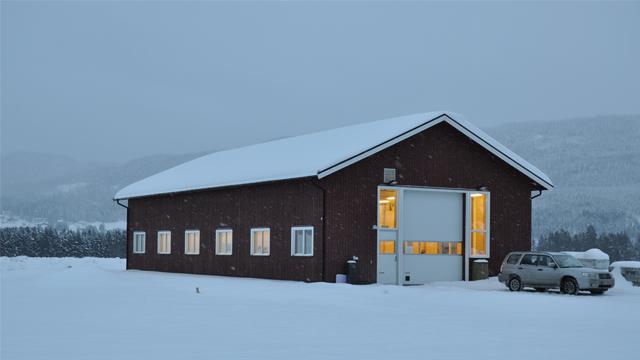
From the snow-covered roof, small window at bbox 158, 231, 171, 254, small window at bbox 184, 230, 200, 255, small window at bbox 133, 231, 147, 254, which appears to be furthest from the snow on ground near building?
small window at bbox 133, 231, 147, 254

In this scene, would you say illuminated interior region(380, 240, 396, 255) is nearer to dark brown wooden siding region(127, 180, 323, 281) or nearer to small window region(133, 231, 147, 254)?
dark brown wooden siding region(127, 180, 323, 281)

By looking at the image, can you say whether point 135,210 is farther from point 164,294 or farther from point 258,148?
point 164,294

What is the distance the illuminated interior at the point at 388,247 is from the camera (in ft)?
108

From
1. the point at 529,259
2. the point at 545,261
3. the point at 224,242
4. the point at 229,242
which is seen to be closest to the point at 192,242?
the point at 224,242

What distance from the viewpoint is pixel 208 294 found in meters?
26.1

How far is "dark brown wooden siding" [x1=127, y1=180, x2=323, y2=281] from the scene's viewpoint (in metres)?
32.5

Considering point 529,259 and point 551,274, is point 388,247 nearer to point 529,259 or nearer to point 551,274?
point 529,259

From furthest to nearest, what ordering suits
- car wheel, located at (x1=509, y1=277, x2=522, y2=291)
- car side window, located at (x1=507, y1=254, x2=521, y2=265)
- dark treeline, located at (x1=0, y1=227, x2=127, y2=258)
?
dark treeline, located at (x1=0, y1=227, x2=127, y2=258)
car side window, located at (x1=507, y1=254, x2=521, y2=265)
car wheel, located at (x1=509, y1=277, x2=522, y2=291)

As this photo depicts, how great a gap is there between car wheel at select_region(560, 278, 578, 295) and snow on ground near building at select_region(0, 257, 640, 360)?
0.54 meters

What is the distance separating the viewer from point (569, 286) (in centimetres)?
2856

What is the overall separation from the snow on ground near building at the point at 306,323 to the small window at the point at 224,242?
7708mm

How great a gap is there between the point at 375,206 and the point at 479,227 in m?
5.50

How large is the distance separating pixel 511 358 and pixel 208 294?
556 inches

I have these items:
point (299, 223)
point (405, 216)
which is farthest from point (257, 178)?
point (405, 216)
